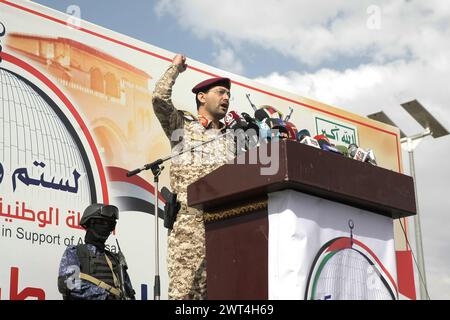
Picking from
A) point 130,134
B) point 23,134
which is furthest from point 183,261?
point 130,134

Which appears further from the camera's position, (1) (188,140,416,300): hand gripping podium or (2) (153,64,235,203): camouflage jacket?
(2) (153,64,235,203): camouflage jacket

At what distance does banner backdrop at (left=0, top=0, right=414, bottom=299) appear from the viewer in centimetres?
412

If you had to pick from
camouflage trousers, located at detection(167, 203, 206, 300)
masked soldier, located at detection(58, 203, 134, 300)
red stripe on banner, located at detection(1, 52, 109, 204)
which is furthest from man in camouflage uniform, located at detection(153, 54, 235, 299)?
red stripe on banner, located at detection(1, 52, 109, 204)

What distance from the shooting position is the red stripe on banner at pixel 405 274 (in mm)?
6621

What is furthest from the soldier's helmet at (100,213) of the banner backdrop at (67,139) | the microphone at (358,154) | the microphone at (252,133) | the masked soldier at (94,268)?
the microphone at (358,154)

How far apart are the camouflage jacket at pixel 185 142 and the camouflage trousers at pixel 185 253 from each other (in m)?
0.12

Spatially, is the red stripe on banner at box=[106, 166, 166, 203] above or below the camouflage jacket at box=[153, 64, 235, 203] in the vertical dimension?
above

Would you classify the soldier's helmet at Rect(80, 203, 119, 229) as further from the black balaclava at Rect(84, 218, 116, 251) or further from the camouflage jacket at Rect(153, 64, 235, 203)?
the camouflage jacket at Rect(153, 64, 235, 203)

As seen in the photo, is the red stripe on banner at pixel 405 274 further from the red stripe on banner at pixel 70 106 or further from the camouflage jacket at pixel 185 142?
the camouflage jacket at pixel 185 142

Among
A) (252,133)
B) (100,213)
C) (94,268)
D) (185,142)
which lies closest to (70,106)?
(185,142)

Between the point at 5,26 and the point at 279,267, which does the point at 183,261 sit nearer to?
the point at 279,267

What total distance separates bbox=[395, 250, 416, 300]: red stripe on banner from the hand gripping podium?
14.2 feet

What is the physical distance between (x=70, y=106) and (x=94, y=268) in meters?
1.88

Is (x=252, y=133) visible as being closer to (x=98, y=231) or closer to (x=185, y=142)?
(x=185, y=142)
